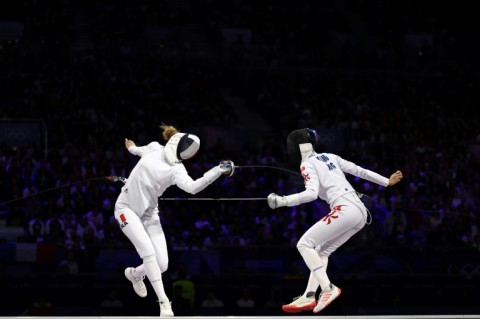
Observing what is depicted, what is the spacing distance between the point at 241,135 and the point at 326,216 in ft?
37.6

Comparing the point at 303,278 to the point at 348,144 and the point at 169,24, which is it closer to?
the point at 348,144

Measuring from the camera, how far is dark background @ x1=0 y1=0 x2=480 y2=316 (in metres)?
13.9

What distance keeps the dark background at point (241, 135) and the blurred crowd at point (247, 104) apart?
0.18ft

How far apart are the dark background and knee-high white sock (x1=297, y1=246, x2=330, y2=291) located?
3659 mm

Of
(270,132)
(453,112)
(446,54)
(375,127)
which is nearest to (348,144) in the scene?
(375,127)

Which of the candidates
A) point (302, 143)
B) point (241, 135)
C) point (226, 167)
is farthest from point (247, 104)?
point (226, 167)

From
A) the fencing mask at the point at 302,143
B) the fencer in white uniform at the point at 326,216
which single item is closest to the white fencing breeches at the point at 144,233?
the fencer in white uniform at the point at 326,216

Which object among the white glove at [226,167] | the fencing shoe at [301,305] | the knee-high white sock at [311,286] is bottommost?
the fencing shoe at [301,305]

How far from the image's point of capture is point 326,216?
8984 millimetres

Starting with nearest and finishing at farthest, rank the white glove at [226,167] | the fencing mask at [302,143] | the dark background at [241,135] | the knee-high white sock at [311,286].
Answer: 1. the white glove at [226,167]
2. the knee-high white sock at [311,286]
3. the fencing mask at [302,143]
4. the dark background at [241,135]

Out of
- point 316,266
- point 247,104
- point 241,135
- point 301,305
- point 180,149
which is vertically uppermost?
point 247,104

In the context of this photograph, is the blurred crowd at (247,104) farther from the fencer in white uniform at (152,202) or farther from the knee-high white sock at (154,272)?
the knee-high white sock at (154,272)

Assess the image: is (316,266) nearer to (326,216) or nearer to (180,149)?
(326,216)

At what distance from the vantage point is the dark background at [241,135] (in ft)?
45.7
